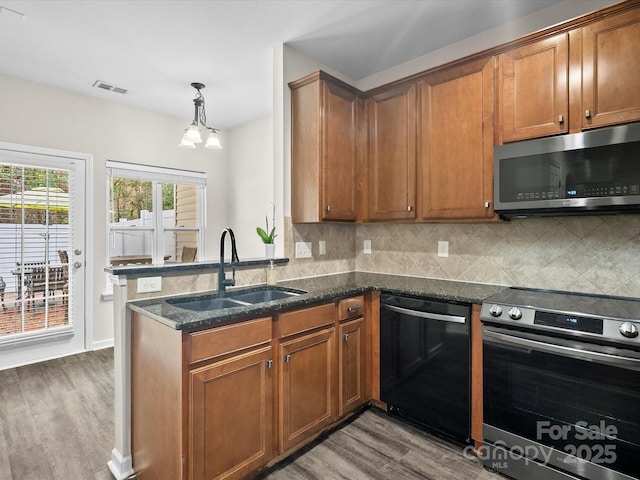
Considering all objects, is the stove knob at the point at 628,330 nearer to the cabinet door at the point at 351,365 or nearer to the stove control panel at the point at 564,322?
the stove control panel at the point at 564,322

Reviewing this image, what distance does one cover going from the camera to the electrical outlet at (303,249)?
2803 millimetres

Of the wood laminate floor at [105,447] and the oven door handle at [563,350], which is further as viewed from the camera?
the wood laminate floor at [105,447]

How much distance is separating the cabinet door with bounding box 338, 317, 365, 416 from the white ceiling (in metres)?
2.17

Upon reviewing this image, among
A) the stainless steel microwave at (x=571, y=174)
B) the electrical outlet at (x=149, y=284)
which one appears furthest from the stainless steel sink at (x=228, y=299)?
the stainless steel microwave at (x=571, y=174)

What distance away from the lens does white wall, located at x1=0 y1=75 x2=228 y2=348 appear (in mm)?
3406

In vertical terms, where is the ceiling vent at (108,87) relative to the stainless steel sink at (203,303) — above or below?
above

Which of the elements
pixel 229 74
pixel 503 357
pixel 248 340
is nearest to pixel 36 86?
pixel 229 74

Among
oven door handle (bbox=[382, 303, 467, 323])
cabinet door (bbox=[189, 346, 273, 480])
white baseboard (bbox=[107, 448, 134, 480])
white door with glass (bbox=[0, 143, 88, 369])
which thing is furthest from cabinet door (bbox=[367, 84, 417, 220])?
white door with glass (bbox=[0, 143, 88, 369])

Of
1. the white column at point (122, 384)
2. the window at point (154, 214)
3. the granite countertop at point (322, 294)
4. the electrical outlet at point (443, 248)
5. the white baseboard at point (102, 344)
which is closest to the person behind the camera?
the granite countertop at point (322, 294)

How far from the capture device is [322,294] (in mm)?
2164

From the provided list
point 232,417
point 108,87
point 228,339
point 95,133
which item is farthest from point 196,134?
point 232,417

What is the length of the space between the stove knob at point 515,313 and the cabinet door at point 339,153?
1.37m

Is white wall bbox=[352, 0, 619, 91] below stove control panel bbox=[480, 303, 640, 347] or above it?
above

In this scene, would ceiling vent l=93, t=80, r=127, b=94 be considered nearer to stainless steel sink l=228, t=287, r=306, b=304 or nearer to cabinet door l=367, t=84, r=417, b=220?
cabinet door l=367, t=84, r=417, b=220
